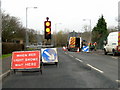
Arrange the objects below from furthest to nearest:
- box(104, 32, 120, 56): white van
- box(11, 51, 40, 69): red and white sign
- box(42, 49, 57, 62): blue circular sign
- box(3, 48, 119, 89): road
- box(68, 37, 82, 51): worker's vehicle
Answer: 1. box(68, 37, 82, 51): worker's vehicle
2. box(104, 32, 120, 56): white van
3. box(42, 49, 57, 62): blue circular sign
4. box(11, 51, 40, 69): red and white sign
5. box(3, 48, 119, 89): road

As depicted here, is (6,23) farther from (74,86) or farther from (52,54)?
(74,86)

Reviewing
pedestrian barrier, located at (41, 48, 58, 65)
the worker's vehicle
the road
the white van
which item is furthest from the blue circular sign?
the worker's vehicle

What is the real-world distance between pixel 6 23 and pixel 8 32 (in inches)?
93.6

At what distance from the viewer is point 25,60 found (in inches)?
392

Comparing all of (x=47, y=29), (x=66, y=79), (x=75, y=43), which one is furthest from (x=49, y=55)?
(x=75, y=43)

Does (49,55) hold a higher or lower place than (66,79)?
higher

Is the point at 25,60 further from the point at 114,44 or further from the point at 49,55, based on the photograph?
the point at 114,44

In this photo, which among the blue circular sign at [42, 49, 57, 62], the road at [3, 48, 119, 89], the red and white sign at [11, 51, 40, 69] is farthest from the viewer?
the blue circular sign at [42, 49, 57, 62]

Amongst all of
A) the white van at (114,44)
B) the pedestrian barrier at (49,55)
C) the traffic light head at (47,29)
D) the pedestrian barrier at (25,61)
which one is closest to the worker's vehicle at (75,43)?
the white van at (114,44)

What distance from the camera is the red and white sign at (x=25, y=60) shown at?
988 cm

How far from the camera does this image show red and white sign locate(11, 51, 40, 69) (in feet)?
32.4

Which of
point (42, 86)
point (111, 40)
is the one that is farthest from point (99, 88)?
point (111, 40)

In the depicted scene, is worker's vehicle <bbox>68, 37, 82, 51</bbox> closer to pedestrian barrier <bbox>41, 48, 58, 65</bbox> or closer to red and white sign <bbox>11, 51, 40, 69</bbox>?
pedestrian barrier <bbox>41, 48, 58, 65</bbox>

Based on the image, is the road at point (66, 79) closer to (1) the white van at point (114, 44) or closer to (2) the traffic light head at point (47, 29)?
(2) the traffic light head at point (47, 29)
